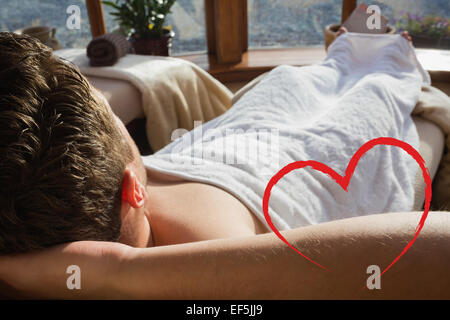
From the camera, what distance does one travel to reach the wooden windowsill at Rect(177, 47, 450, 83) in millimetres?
2701

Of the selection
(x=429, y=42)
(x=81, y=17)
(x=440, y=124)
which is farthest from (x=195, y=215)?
(x=429, y=42)

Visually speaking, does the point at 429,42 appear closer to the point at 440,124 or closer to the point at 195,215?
the point at 440,124

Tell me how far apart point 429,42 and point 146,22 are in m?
2.37

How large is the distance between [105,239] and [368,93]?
1.04 m

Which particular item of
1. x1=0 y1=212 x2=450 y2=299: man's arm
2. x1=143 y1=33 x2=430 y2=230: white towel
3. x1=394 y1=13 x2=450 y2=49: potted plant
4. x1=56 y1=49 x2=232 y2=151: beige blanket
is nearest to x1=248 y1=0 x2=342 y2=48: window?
x1=394 y1=13 x2=450 y2=49: potted plant

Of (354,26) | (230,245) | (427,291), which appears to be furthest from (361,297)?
(354,26)

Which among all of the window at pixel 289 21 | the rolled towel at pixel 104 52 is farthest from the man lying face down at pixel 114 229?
the window at pixel 289 21

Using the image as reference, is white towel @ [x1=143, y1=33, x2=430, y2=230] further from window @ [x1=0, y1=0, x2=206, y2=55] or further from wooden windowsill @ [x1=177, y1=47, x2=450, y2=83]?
window @ [x1=0, y1=0, x2=206, y2=55]

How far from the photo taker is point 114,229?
71cm

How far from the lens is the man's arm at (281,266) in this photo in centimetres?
44

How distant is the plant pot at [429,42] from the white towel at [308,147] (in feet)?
6.04

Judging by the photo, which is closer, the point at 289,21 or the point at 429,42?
the point at 429,42

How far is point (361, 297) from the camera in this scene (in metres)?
0.45

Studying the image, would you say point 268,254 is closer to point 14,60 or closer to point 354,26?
point 14,60
